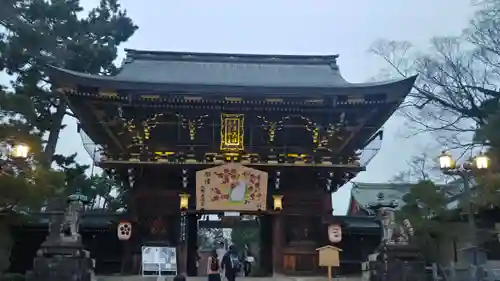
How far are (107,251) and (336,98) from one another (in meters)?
9.94

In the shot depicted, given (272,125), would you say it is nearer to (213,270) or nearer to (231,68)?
(231,68)

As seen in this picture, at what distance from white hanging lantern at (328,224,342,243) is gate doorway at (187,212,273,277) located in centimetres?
212

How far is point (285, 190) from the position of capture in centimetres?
1895

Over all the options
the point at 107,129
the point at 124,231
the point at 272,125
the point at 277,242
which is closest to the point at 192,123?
the point at 272,125

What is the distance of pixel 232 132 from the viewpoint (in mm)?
18578

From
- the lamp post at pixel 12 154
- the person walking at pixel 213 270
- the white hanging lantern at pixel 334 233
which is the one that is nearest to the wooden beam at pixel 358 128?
the white hanging lantern at pixel 334 233

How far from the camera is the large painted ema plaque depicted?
18062 millimetres

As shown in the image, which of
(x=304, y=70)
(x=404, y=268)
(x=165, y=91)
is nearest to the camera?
(x=404, y=268)

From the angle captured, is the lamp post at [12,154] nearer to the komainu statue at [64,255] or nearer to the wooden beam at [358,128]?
the komainu statue at [64,255]

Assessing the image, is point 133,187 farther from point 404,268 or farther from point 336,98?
point 404,268

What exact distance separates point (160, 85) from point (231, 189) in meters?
4.14

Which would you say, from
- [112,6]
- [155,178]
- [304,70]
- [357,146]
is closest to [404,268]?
[357,146]

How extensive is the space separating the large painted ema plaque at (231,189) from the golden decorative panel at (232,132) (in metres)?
0.75

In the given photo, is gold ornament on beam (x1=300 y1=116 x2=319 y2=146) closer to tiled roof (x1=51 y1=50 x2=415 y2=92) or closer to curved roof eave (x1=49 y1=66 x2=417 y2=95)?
curved roof eave (x1=49 y1=66 x2=417 y2=95)
